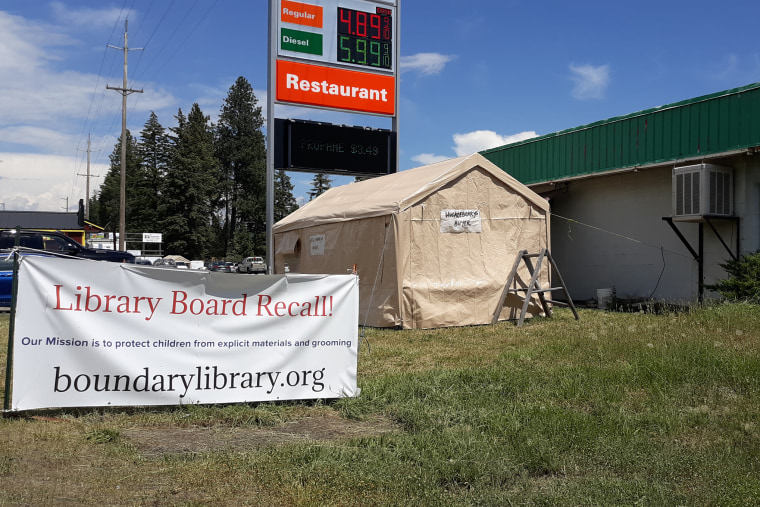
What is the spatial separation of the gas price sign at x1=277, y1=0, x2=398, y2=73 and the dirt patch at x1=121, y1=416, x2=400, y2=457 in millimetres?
12125

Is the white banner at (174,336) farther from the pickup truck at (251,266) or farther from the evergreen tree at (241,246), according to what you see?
the evergreen tree at (241,246)

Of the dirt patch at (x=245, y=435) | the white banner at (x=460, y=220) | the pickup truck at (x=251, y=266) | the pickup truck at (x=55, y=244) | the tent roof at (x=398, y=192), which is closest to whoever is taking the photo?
the dirt patch at (x=245, y=435)

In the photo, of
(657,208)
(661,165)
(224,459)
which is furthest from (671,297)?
(224,459)

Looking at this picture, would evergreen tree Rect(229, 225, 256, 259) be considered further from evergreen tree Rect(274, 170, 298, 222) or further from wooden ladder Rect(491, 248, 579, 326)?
wooden ladder Rect(491, 248, 579, 326)

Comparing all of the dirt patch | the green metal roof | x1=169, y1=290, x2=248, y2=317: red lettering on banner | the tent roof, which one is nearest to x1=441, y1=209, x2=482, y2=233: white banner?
the tent roof

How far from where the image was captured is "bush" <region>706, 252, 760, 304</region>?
12.4 metres

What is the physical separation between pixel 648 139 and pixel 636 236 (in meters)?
2.52

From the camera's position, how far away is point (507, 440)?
489cm

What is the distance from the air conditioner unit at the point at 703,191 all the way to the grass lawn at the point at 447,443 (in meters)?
6.94

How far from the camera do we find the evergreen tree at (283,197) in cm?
7162

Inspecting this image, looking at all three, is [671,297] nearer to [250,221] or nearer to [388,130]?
[388,130]

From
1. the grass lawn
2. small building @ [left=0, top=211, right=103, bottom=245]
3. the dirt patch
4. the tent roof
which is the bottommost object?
the dirt patch

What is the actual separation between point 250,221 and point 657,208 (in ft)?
203

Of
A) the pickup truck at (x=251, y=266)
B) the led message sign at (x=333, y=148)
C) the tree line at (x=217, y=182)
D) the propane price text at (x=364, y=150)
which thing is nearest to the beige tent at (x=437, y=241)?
the led message sign at (x=333, y=148)
